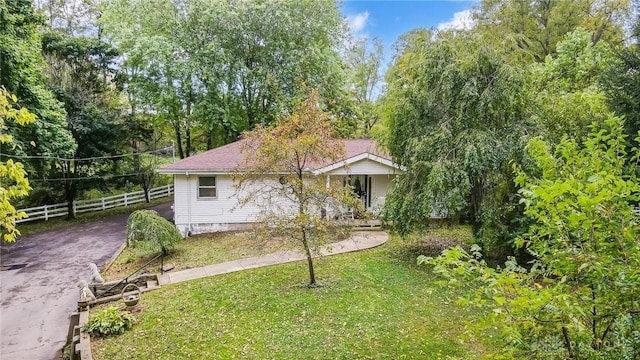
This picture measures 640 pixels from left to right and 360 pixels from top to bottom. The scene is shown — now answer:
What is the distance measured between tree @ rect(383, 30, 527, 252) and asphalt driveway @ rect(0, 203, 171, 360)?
911 cm

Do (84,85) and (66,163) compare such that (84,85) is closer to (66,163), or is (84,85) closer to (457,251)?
(66,163)

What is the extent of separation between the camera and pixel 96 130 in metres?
20.1

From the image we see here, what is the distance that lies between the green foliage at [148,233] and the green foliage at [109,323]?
4.17 m

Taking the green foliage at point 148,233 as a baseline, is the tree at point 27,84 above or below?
above

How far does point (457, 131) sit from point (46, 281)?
43.4ft

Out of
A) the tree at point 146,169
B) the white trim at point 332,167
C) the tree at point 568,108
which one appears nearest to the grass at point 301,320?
the tree at point 568,108

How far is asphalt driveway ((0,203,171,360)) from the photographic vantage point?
8117 millimetres

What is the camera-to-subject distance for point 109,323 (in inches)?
300

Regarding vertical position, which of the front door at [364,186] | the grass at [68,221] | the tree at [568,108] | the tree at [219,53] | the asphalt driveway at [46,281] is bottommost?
the asphalt driveway at [46,281]

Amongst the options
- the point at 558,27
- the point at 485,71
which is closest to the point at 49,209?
the point at 485,71

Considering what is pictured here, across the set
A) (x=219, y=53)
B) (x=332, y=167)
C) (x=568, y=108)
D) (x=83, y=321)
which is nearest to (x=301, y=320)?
(x=83, y=321)

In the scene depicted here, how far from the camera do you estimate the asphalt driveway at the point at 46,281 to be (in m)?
8.12

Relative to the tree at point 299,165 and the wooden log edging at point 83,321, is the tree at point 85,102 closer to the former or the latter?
the wooden log edging at point 83,321

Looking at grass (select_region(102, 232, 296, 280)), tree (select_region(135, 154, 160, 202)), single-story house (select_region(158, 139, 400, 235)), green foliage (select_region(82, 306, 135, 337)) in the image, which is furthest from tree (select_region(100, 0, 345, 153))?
green foliage (select_region(82, 306, 135, 337))
